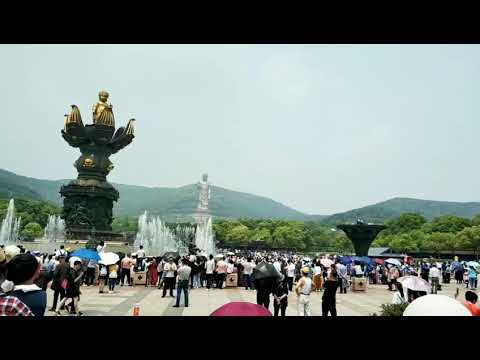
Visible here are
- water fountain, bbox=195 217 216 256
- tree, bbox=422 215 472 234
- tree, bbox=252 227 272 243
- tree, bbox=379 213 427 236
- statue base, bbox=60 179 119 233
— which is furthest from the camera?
tree, bbox=252 227 272 243

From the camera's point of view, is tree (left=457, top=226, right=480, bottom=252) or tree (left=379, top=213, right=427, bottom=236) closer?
tree (left=457, top=226, right=480, bottom=252)

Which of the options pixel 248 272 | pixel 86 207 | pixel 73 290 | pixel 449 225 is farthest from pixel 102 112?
pixel 449 225

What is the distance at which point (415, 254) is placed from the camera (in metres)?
90.5

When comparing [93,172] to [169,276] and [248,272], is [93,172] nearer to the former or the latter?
[248,272]

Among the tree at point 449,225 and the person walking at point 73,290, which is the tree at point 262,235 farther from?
the person walking at point 73,290

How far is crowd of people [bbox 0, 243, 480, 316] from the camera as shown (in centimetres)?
447

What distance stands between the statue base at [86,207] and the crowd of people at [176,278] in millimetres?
18636

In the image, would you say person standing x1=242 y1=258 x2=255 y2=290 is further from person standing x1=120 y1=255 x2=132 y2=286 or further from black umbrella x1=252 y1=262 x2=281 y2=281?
black umbrella x1=252 y1=262 x2=281 y2=281

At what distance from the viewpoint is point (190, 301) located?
1639cm

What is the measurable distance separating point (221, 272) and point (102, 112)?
2803cm

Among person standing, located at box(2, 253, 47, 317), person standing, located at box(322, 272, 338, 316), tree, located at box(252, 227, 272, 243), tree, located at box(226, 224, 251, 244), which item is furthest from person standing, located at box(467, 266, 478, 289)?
tree, located at box(226, 224, 251, 244)
